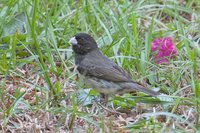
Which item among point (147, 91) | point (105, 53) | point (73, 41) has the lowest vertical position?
point (147, 91)

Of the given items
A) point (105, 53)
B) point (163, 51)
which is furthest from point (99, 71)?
point (163, 51)

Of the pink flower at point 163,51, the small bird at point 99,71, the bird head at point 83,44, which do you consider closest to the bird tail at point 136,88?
the small bird at point 99,71

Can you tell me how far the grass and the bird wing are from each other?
0.13 m

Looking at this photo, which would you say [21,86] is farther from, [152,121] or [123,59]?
[152,121]

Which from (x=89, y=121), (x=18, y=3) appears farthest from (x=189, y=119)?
(x=18, y=3)

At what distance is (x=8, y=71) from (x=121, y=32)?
4.07 ft

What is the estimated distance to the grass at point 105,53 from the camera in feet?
17.9

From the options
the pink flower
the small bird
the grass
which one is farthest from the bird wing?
the pink flower

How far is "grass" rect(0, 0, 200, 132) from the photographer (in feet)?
17.9

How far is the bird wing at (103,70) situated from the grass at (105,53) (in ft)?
0.44

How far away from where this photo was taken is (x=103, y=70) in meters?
6.06

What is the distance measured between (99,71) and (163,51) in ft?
2.80

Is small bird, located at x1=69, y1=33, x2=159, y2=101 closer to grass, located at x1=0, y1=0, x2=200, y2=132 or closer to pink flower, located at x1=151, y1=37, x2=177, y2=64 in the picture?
grass, located at x1=0, y1=0, x2=200, y2=132

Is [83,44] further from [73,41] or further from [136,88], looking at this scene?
[136,88]
